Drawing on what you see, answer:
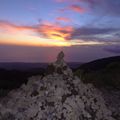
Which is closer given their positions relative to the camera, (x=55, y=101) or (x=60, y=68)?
(x=55, y=101)

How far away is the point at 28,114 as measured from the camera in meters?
5.42

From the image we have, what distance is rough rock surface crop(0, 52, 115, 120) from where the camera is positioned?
17.8 ft

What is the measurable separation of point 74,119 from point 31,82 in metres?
1.05

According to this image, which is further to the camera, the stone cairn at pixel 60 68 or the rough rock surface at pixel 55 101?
the stone cairn at pixel 60 68

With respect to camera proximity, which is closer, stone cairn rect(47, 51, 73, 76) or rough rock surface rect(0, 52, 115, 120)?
rough rock surface rect(0, 52, 115, 120)

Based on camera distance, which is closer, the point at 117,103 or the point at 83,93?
the point at 83,93

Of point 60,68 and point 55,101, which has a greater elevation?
point 60,68

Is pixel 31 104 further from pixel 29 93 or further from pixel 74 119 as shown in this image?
pixel 74 119

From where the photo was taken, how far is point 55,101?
5.48 meters

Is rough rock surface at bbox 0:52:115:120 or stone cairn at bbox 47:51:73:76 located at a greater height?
stone cairn at bbox 47:51:73:76

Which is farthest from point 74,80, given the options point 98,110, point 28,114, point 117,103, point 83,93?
point 117,103

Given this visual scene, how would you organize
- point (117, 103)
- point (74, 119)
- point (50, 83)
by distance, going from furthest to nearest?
1. point (117, 103)
2. point (50, 83)
3. point (74, 119)

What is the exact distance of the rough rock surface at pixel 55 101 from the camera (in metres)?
5.42

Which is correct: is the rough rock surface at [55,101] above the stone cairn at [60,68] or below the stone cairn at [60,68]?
below
